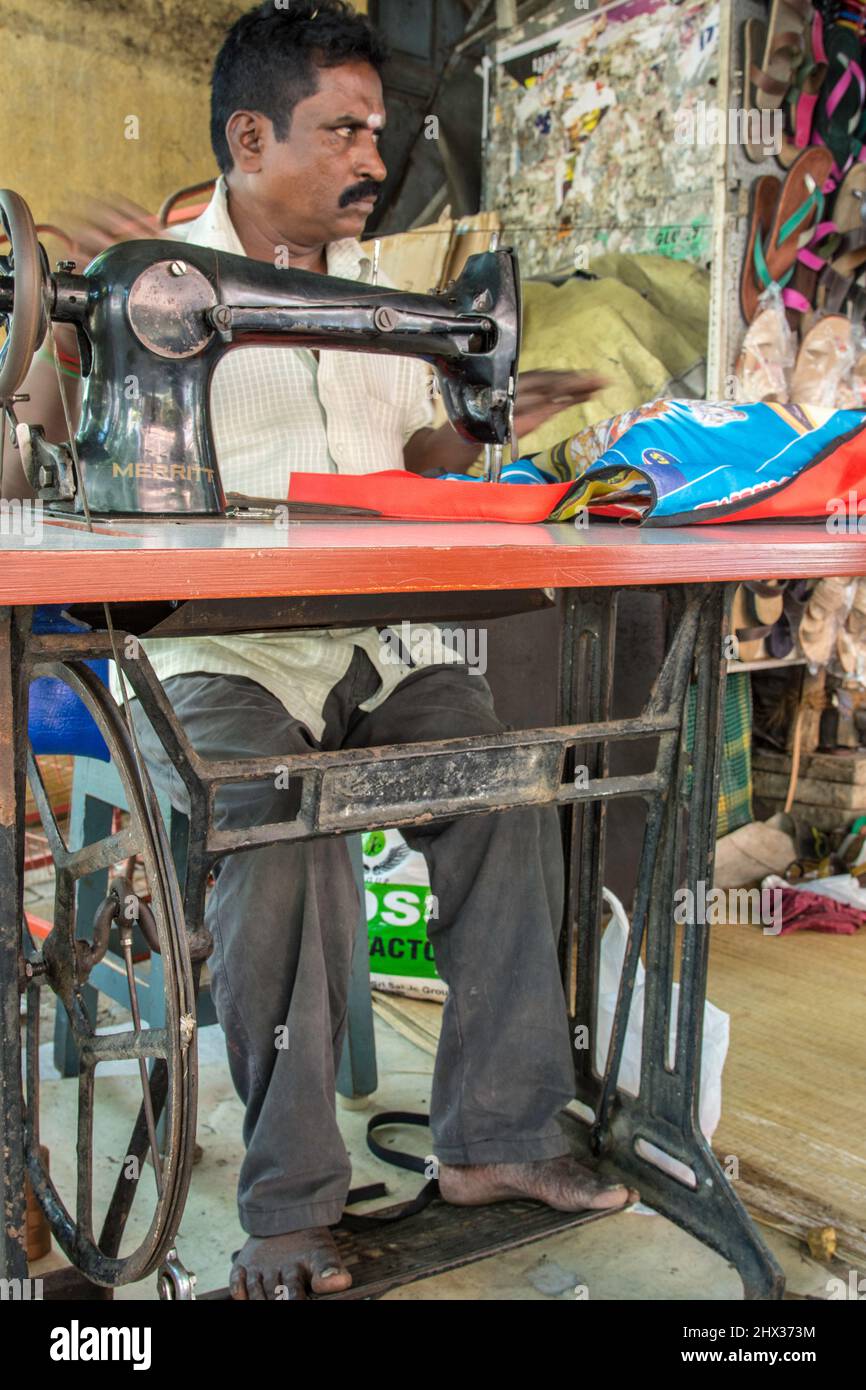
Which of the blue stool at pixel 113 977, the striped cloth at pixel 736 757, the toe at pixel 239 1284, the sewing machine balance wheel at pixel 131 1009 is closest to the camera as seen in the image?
the sewing machine balance wheel at pixel 131 1009

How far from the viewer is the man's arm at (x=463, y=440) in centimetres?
202

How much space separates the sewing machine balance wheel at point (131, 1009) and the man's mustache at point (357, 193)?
3.30ft

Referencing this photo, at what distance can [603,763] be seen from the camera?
74.3 inches

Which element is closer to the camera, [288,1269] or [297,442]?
[288,1269]

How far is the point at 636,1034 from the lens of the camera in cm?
200

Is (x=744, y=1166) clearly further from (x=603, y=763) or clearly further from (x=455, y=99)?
(x=455, y=99)

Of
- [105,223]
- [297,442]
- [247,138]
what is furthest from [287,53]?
[105,223]

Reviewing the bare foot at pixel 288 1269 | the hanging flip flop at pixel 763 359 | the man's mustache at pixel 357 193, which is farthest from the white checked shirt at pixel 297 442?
the hanging flip flop at pixel 763 359

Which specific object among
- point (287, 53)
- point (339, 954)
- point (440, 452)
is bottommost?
point (339, 954)

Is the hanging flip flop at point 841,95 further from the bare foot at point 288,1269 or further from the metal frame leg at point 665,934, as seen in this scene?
the bare foot at point 288,1269

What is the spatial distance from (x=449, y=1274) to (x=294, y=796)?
30.1 inches

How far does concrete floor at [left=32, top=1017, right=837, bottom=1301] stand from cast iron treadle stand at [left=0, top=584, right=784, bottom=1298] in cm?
8

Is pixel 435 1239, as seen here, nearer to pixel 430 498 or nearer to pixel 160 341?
pixel 430 498
